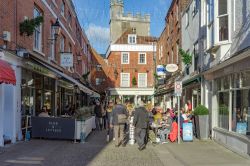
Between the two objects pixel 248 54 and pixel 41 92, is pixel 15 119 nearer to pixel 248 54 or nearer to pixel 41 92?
pixel 41 92

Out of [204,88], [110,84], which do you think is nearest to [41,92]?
[204,88]

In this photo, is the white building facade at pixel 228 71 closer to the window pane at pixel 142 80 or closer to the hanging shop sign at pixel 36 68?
the hanging shop sign at pixel 36 68

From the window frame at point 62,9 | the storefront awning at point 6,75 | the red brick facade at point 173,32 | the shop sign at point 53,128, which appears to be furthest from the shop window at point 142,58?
the storefront awning at point 6,75

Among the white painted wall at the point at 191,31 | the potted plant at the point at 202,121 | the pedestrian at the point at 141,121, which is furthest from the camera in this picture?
the white painted wall at the point at 191,31

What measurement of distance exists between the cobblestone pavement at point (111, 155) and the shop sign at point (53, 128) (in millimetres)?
556

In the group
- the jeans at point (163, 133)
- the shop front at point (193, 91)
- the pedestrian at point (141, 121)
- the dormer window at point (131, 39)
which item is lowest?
the jeans at point (163, 133)

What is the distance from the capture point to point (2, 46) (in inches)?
563

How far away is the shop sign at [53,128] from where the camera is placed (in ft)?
55.8

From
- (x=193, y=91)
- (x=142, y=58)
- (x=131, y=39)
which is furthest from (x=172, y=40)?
(x=131, y=39)

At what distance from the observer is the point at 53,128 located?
56.3 ft

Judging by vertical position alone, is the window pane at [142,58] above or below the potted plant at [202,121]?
above

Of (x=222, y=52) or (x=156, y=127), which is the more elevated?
(x=222, y=52)

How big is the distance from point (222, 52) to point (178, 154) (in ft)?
15.7

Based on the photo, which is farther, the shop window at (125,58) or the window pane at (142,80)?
the window pane at (142,80)
